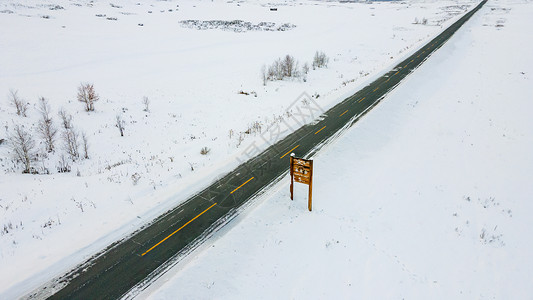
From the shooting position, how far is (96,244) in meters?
9.47

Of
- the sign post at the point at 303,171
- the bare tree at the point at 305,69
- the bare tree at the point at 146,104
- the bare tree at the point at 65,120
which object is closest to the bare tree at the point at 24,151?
the bare tree at the point at 65,120

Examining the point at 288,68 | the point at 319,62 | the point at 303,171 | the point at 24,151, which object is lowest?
the point at 24,151

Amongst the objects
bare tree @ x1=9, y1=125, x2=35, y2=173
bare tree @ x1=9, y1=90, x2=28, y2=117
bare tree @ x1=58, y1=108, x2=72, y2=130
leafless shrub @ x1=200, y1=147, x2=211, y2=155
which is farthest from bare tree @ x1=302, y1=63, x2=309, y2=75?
bare tree @ x1=9, y1=90, x2=28, y2=117

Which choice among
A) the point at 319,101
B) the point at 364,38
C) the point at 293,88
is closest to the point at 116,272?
the point at 319,101

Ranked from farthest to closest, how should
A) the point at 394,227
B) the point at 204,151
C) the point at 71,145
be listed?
1. the point at 71,145
2. the point at 204,151
3. the point at 394,227

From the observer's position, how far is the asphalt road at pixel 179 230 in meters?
8.02

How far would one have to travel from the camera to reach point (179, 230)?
32.6 feet

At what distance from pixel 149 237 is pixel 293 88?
24.4 metres

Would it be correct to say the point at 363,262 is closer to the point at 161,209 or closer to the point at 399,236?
the point at 399,236

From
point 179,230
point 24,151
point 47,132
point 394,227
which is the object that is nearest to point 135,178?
point 179,230

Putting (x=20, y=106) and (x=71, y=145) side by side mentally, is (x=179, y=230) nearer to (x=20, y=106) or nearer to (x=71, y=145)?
(x=71, y=145)

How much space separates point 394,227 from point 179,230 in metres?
8.05

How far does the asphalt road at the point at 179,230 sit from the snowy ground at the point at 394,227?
73 cm

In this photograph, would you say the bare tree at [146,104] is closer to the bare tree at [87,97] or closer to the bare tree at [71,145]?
the bare tree at [87,97]
